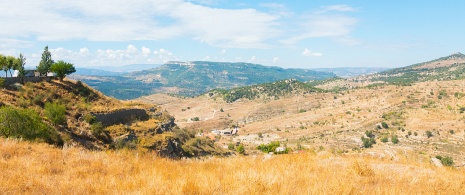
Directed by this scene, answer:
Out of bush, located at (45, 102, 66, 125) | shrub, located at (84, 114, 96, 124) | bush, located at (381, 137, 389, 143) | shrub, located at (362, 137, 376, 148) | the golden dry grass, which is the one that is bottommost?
shrub, located at (362, 137, 376, 148)

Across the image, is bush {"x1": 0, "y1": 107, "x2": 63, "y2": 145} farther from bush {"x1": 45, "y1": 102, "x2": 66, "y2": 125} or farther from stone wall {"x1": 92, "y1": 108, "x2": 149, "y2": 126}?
stone wall {"x1": 92, "y1": 108, "x2": 149, "y2": 126}

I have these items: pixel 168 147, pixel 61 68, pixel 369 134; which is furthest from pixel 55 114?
pixel 369 134

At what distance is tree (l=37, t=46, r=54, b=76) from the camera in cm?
5206

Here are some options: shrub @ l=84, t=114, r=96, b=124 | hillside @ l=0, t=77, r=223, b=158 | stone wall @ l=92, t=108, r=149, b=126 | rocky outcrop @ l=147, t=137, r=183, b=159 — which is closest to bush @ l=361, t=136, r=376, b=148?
hillside @ l=0, t=77, r=223, b=158

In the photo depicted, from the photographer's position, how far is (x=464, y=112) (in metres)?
133

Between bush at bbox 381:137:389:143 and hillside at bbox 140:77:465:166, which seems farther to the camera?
bush at bbox 381:137:389:143

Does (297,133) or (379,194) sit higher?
(379,194)

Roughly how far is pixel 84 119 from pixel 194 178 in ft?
145

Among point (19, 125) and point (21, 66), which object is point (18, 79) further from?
point (19, 125)

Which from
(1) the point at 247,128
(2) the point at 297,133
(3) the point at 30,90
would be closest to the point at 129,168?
(3) the point at 30,90

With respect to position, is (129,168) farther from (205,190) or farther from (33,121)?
(33,121)

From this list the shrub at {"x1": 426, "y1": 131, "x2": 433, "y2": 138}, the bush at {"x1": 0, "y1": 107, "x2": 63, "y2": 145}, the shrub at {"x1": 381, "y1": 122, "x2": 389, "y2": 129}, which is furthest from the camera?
the shrub at {"x1": 381, "y1": 122, "x2": 389, "y2": 129}

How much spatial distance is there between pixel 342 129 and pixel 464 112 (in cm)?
5634

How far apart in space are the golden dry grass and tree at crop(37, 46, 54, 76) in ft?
164
